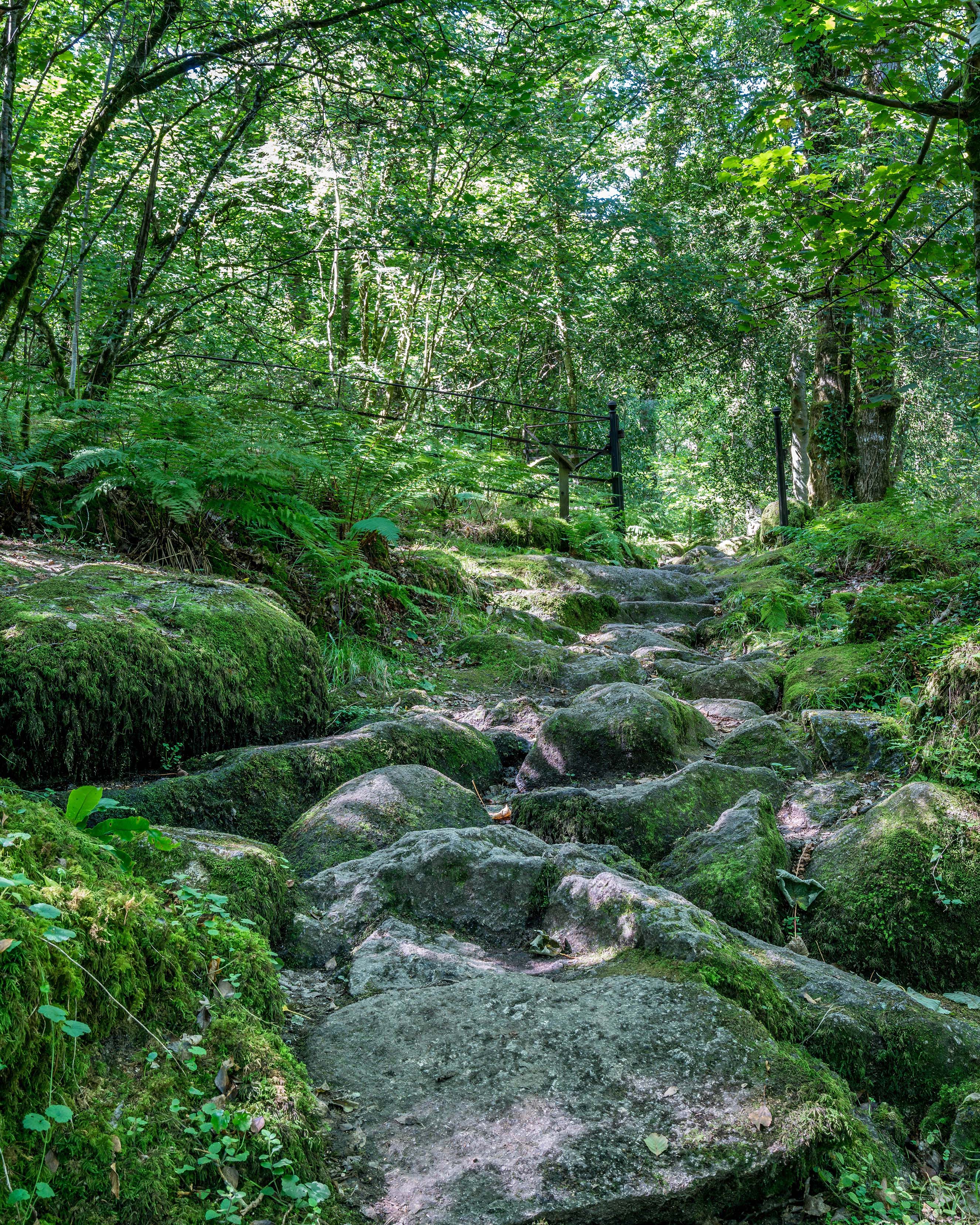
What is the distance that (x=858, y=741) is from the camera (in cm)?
463

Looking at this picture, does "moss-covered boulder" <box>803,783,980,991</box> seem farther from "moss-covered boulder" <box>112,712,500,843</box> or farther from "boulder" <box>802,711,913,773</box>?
"moss-covered boulder" <box>112,712,500,843</box>

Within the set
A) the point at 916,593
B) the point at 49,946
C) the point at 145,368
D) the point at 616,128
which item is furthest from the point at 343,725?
the point at 616,128

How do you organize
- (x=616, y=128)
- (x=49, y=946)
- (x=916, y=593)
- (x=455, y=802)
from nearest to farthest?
(x=49, y=946) < (x=455, y=802) < (x=916, y=593) < (x=616, y=128)

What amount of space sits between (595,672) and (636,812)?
267 cm

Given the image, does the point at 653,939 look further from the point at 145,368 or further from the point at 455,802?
the point at 145,368

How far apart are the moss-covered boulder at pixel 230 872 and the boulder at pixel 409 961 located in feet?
0.95

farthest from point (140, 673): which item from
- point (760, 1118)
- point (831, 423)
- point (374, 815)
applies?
point (831, 423)

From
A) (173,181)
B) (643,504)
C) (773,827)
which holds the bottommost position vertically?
(773,827)

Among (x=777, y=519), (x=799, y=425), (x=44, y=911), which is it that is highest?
(x=799, y=425)

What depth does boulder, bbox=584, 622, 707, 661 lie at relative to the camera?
7281mm

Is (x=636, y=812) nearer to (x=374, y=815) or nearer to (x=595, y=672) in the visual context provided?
(x=374, y=815)

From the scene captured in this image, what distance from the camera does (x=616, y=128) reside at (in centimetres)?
1383

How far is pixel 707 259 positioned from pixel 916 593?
1118cm

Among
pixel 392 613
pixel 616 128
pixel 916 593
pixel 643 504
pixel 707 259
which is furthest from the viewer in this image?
pixel 643 504
